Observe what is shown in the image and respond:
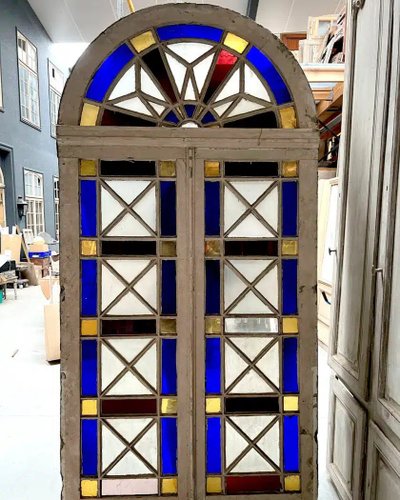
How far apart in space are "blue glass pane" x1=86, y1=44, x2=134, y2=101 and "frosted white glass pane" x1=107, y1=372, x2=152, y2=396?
3.67ft

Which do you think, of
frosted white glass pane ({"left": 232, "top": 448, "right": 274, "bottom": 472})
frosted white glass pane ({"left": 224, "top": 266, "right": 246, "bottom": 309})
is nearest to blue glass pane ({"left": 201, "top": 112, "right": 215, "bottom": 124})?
frosted white glass pane ({"left": 224, "top": 266, "right": 246, "bottom": 309})

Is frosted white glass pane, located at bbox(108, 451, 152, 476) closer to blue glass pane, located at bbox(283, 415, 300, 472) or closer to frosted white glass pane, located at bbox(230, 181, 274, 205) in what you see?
blue glass pane, located at bbox(283, 415, 300, 472)

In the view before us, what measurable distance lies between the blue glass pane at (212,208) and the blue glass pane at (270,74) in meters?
A: 0.42

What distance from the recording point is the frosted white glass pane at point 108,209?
1580 mm

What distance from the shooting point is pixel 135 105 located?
1.57 m

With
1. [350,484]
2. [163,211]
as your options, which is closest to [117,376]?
[163,211]

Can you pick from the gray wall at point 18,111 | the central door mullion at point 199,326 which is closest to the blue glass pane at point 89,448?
the central door mullion at point 199,326

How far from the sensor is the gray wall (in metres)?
8.34

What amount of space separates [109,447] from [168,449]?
24 cm

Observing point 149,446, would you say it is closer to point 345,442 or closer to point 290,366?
point 290,366

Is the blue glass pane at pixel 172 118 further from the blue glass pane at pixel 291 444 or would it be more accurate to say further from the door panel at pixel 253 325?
the blue glass pane at pixel 291 444

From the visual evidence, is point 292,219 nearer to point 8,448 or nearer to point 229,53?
point 229,53

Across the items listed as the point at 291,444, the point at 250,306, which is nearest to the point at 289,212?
the point at 250,306

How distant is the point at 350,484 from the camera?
1.72 m
